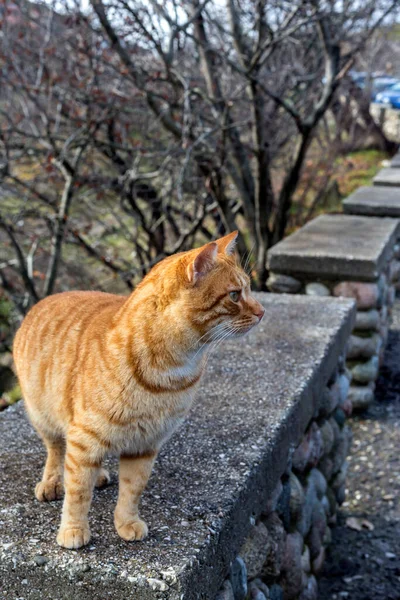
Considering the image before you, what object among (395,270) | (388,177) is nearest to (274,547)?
(395,270)

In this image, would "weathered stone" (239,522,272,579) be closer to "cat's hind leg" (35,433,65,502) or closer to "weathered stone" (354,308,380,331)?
"cat's hind leg" (35,433,65,502)

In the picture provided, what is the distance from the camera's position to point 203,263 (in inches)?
70.9

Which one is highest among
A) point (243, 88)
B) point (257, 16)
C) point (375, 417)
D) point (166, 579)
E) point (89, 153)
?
point (257, 16)

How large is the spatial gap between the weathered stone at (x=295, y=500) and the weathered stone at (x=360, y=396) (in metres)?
1.97

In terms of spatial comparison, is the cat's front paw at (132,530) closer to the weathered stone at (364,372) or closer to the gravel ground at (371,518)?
the gravel ground at (371,518)

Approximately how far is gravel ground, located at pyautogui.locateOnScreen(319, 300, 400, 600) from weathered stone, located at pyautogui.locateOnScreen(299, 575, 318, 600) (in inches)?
3.2

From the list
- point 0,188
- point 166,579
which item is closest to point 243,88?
point 0,188

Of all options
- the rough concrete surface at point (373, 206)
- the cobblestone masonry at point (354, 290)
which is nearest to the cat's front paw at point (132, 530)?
the cobblestone masonry at point (354, 290)

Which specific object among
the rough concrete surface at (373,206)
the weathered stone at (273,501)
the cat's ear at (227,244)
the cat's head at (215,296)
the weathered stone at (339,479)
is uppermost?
the cat's ear at (227,244)

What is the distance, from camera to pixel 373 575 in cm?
306

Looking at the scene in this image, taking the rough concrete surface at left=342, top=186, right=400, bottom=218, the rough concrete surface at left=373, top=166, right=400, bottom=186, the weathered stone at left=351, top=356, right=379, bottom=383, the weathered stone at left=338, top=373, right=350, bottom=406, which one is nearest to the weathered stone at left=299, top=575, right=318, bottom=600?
the weathered stone at left=338, top=373, right=350, bottom=406

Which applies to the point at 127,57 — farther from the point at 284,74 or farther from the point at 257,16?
the point at 284,74

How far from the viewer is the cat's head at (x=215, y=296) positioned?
70.6 inches

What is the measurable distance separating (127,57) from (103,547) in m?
3.81
